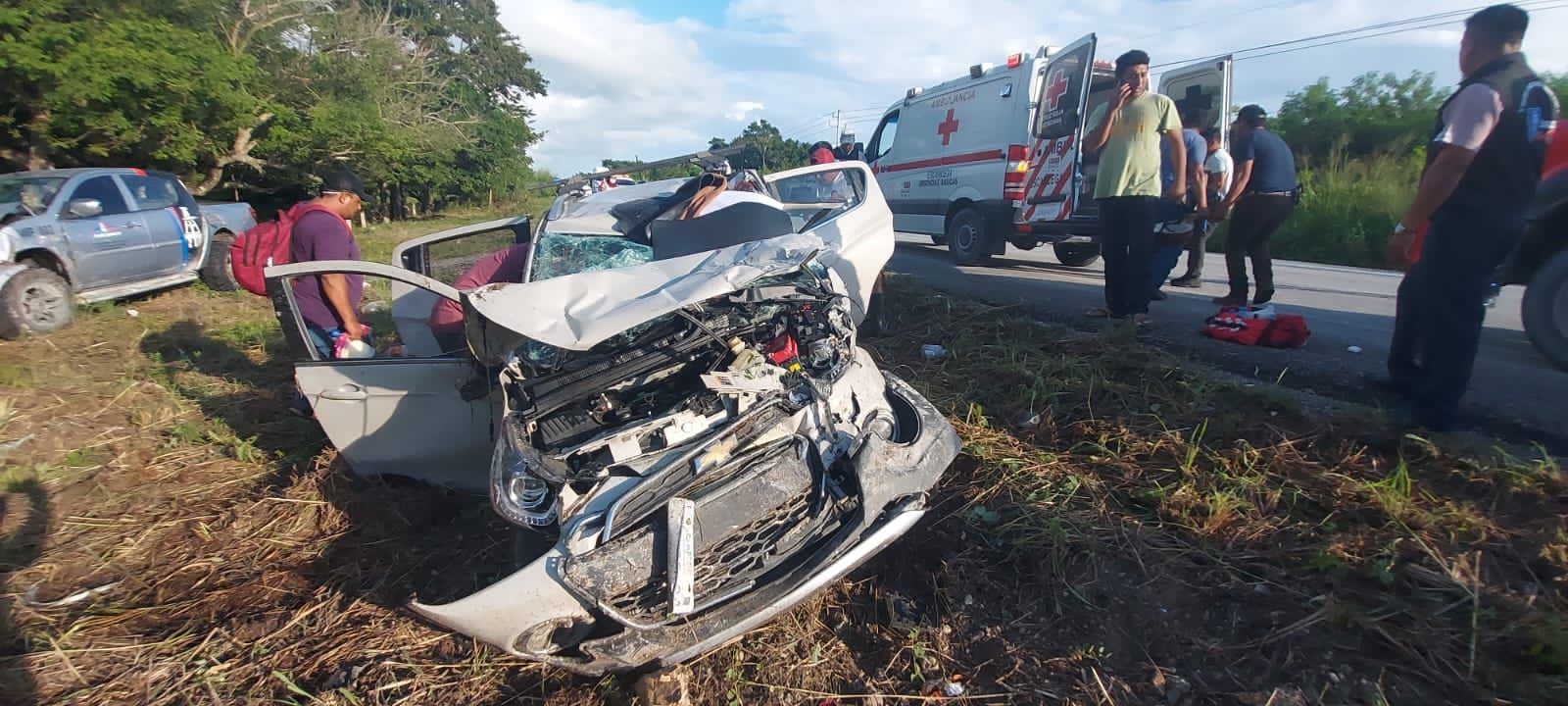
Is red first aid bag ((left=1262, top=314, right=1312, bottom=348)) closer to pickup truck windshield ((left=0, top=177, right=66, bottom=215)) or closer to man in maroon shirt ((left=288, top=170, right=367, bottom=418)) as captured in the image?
man in maroon shirt ((left=288, top=170, right=367, bottom=418))

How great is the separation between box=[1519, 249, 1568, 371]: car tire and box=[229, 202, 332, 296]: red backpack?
692 cm

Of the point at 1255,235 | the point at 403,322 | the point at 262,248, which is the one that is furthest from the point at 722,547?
the point at 1255,235

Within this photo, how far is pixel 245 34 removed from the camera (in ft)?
51.4

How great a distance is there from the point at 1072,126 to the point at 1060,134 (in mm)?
185

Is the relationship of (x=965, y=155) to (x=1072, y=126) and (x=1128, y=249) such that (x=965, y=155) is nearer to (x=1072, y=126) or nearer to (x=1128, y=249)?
(x=1072, y=126)

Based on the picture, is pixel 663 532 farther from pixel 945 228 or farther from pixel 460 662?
pixel 945 228

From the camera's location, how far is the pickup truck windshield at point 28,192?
648 cm

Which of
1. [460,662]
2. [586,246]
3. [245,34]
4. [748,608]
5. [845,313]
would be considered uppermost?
[245,34]

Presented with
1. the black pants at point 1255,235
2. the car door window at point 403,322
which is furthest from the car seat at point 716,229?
the black pants at point 1255,235

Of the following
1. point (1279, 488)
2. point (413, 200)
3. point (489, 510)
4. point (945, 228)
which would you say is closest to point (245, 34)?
point (413, 200)

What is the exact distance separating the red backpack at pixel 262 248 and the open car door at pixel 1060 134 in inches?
256

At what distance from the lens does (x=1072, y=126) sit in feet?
23.6

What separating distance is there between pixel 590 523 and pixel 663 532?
21 centimetres

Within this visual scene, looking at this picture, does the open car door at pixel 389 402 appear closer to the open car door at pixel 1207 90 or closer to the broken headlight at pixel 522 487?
A: the broken headlight at pixel 522 487
